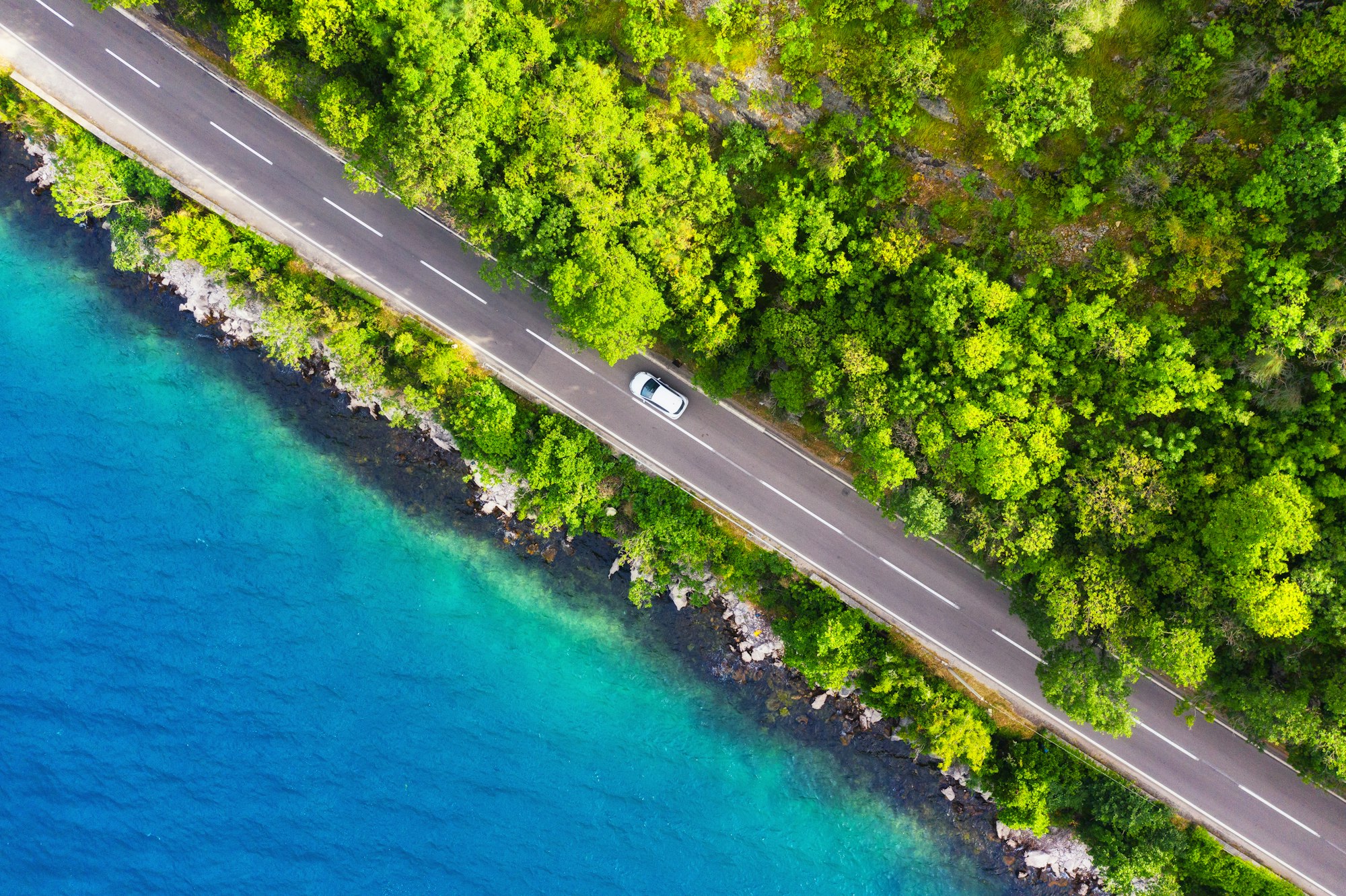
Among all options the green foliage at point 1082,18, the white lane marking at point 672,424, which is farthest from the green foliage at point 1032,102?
the white lane marking at point 672,424

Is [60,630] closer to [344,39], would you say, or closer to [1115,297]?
[344,39]

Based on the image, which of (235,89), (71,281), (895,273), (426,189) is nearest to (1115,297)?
(895,273)

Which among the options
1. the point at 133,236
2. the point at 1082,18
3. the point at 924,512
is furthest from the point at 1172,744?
the point at 133,236

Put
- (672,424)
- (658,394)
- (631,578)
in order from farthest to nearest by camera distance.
A: (631,578)
(672,424)
(658,394)

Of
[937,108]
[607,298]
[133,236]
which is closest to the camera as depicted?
[937,108]

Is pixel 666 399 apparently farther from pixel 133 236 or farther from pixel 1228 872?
pixel 1228 872

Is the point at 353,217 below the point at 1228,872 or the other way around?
the other way around

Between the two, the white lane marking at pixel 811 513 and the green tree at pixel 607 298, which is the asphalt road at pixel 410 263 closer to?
the white lane marking at pixel 811 513
